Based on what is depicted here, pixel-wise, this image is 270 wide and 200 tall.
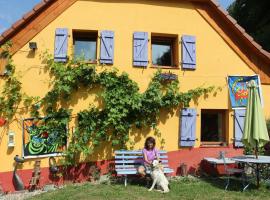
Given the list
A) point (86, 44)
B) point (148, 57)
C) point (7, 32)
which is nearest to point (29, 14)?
point (7, 32)

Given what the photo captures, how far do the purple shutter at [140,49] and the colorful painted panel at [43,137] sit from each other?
2.69 metres

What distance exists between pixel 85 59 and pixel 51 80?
1.14 meters

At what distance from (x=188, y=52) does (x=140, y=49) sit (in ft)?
4.66

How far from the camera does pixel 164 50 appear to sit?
434 inches

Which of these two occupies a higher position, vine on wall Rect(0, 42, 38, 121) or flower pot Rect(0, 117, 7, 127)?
vine on wall Rect(0, 42, 38, 121)

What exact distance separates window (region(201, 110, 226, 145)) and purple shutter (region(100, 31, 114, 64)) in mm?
3221

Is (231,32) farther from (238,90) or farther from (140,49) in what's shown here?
(140,49)

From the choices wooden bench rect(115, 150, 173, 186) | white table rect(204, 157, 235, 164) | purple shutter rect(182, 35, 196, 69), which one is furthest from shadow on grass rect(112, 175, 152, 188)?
purple shutter rect(182, 35, 196, 69)

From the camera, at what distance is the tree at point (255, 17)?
17.2m

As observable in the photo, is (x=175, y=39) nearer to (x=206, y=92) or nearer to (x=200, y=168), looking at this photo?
(x=206, y=92)

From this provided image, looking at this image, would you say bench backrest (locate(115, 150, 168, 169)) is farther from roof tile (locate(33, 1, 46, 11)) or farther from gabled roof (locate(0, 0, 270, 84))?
roof tile (locate(33, 1, 46, 11))

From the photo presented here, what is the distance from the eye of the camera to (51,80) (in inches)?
384

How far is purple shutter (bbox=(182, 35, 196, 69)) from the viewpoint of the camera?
10.4 metres

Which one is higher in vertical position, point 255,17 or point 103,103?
point 255,17
